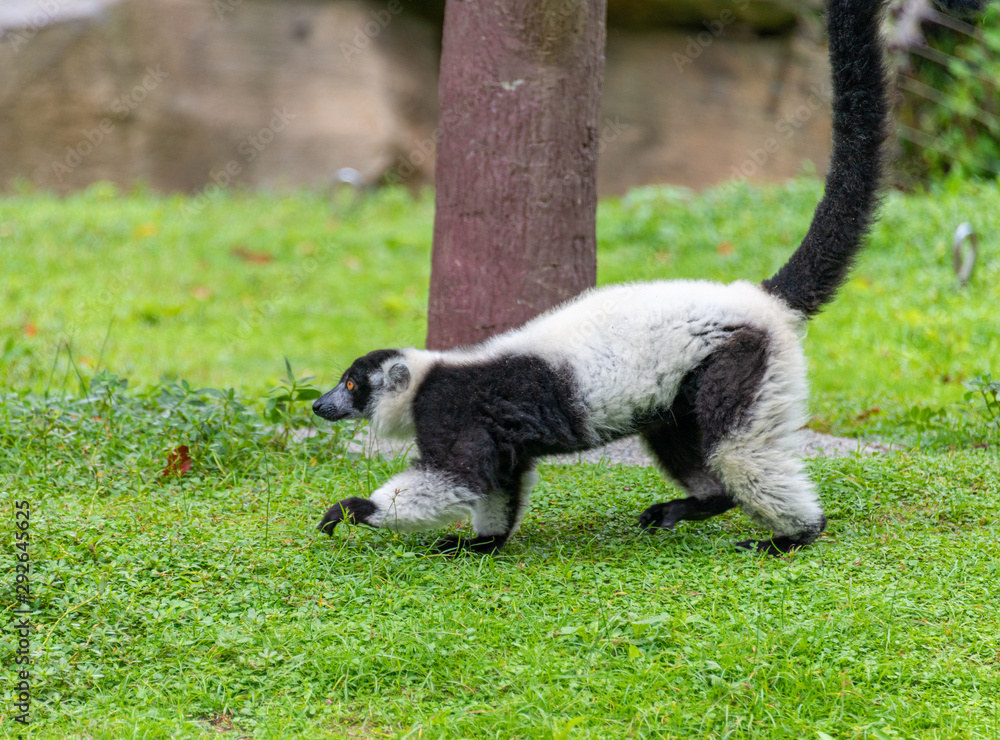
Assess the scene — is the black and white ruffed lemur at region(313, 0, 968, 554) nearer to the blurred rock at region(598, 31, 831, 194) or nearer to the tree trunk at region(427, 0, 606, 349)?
the tree trunk at region(427, 0, 606, 349)

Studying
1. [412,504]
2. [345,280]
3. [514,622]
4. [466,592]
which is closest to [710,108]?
[345,280]

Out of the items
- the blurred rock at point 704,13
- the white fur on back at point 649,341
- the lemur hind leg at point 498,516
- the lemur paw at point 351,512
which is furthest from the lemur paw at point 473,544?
the blurred rock at point 704,13

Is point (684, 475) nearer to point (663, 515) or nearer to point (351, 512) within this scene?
point (663, 515)

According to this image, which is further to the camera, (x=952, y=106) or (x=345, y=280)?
(x=952, y=106)

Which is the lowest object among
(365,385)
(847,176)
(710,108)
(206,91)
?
(365,385)

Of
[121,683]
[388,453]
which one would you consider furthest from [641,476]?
[121,683]

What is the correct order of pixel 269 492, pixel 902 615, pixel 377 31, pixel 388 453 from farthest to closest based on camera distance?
1. pixel 377 31
2. pixel 388 453
3. pixel 269 492
4. pixel 902 615

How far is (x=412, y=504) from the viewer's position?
398 cm

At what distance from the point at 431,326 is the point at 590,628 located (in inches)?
109

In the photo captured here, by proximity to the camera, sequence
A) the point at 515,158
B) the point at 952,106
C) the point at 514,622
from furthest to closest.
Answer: the point at 952,106
the point at 515,158
the point at 514,622

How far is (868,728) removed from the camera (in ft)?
9.45

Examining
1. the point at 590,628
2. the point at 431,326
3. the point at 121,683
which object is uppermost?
the point at 431,326

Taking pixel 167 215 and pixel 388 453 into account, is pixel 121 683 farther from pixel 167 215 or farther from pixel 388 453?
pixel 167 215

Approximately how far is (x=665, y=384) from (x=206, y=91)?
10206mm
